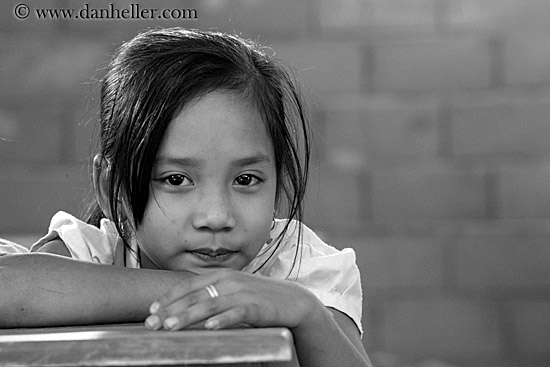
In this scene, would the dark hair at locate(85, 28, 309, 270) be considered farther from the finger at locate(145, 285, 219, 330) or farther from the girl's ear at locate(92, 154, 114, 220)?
the finger at locate(145, 285, 219, 330)

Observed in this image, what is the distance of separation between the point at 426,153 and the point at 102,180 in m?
1.68

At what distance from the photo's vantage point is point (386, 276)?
3121 mm

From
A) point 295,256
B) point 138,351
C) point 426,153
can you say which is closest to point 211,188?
point 295,256

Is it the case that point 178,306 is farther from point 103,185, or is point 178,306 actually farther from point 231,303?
point 103,185

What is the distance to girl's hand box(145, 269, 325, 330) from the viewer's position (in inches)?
38.9

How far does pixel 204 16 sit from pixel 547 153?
1.16 meters

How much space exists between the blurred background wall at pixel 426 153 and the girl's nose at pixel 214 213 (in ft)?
5.59

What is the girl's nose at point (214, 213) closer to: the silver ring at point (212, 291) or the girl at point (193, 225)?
the girl at point (193, 225)

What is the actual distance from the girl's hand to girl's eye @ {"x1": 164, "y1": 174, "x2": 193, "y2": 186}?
325 millimetres

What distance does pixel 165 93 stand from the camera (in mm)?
1455

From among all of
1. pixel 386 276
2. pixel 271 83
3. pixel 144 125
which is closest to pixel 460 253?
pixel 386 276

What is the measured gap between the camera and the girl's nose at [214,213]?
1380 mm

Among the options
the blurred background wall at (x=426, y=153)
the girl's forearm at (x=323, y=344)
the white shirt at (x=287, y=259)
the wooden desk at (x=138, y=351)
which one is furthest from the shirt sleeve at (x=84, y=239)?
the blurred background wall at (x=426, y=153)

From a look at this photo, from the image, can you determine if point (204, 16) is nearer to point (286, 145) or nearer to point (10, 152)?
point (10, 152)
